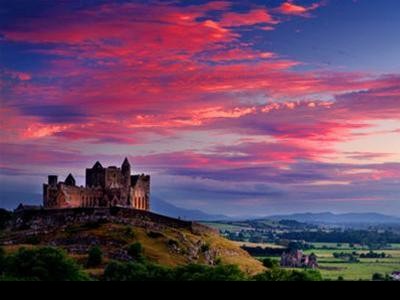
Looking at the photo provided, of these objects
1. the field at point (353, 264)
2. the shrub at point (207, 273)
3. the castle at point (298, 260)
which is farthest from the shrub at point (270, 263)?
the shrub at point (207, 273)

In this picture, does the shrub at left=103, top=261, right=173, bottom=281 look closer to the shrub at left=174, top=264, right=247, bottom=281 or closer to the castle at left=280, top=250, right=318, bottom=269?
the shrub at left=174, top=264, right=247, bottom=281

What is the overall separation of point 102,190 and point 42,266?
26.7m

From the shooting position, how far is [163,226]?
67062mm

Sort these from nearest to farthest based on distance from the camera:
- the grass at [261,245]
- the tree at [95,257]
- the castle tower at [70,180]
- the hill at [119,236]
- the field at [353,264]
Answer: the tree at [95,257] → the hill at [119,236] → the field at [353,264] → the castle tower at [70,180] → the grass at [261,245]

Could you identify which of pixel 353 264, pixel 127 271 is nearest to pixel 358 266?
pixel 353 264

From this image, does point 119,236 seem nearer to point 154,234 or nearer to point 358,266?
point 154,234

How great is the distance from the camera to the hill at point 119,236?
57.9 metres

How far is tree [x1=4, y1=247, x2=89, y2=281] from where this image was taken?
140 feet

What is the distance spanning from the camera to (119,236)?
200ft

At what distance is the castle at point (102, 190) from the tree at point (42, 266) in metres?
21.4

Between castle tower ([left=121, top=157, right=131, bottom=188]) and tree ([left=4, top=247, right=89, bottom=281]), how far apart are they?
26329 mm

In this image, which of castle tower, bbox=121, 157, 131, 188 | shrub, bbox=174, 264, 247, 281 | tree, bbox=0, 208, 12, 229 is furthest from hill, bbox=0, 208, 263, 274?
shrub, bbox=174, 264, 247, 281

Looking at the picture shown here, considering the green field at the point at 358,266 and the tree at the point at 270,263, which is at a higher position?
the tree at the point at 270,263

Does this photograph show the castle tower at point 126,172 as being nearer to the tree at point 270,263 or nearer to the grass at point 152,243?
the grass at point 152,243
